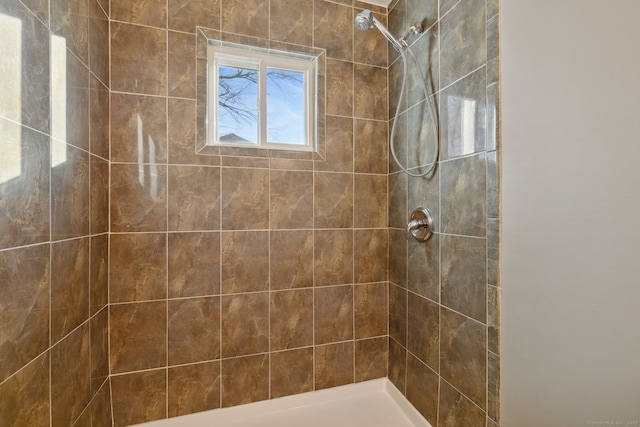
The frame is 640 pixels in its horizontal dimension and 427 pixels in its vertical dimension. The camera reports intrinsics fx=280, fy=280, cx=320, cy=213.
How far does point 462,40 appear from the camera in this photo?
126 centimetres

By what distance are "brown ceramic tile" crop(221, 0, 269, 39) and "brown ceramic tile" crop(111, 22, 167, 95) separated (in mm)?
357

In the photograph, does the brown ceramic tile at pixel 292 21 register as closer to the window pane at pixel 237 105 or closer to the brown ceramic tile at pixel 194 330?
the window pane at pixel 237 105

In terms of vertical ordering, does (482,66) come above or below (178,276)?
above

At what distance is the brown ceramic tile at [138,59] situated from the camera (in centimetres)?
146

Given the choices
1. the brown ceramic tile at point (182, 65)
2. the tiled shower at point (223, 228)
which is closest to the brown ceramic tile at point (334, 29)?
the tiled shower at point (223, 228)

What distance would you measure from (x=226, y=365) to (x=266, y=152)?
1.26 metres

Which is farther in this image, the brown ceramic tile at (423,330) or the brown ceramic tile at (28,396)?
the brown ceramic tile at (423,330)

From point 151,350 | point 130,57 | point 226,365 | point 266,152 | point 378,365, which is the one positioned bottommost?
point 378,365

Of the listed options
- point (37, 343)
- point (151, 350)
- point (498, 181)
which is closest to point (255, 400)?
point (151, 350)

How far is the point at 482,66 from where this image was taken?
3.82ft

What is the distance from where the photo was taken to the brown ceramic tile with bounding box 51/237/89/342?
97 cm

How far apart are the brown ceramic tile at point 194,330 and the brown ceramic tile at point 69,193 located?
0.62m

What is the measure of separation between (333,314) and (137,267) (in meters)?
1.16

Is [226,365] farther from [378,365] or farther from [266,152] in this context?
[266,152]
